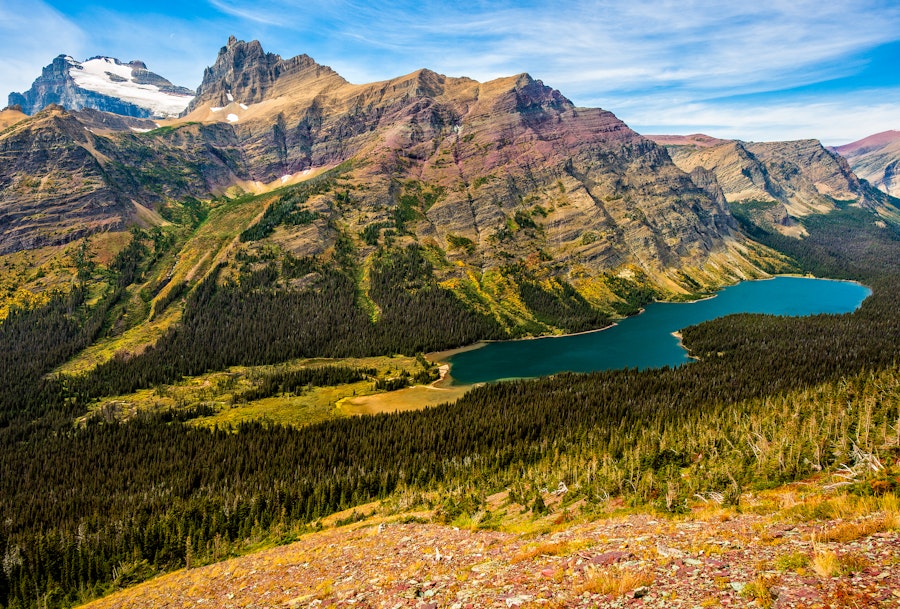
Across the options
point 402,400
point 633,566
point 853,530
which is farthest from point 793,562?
point 402,400

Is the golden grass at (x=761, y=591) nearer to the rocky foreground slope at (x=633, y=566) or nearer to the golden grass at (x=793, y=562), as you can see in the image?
the rocky foreground slope at (x=633, y=566)

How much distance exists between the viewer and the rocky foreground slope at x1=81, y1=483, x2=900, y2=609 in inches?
786

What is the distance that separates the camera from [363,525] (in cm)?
7388

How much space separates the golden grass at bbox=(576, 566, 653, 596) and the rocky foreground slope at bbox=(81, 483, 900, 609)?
6 cm

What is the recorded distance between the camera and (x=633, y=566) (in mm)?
25516

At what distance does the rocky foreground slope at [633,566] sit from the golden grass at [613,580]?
6cm

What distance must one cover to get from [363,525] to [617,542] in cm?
5222

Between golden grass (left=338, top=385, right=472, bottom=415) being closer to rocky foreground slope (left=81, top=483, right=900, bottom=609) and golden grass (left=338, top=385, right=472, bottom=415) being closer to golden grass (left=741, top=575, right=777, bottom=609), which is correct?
rocky foreground slope (left=81, top=483, right=900, bottom=609)

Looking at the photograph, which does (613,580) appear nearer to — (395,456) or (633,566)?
(633,566)

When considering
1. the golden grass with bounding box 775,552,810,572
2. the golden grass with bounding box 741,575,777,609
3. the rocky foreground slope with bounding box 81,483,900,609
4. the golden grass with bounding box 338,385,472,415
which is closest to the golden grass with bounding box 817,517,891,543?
the rocky foreground slope with bounding box 81,483,900,609

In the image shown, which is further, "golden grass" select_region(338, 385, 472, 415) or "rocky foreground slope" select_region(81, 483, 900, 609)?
"golden grass" select_region(338, 385, 472, 415)

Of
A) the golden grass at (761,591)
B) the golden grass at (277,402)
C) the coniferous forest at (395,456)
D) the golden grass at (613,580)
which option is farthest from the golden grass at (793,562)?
the golden grass at (277,402)

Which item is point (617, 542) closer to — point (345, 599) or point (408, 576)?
point (408, 576)

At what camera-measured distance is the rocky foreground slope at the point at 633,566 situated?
19953 mm
